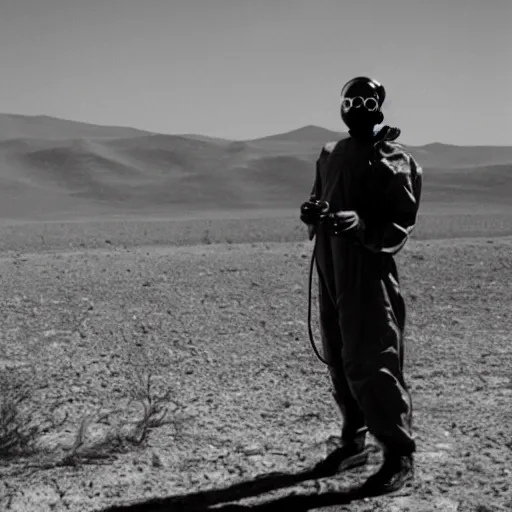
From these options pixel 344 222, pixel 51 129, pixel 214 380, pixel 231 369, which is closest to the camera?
pixel 344 222

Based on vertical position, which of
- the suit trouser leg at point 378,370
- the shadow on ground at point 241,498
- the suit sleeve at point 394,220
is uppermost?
the suit sleeve at point 394,220

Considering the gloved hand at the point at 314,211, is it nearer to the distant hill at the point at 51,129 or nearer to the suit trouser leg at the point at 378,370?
the suit trouser leg at the point at 378,370

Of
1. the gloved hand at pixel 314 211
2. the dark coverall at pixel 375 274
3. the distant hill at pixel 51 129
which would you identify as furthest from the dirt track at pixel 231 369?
the distant hill at pixel 51 129

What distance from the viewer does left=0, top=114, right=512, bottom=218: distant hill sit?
29.2 metres

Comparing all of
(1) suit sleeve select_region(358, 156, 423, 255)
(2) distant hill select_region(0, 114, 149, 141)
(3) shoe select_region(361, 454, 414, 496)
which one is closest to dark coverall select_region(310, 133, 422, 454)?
(1) suit sleeve select_region(358, 156, 423, 255)

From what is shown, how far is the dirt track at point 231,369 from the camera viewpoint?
12.4 feet

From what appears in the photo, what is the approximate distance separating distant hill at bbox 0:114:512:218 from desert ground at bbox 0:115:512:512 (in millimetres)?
15726

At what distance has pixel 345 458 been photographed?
391cm

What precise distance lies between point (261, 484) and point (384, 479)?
1.76 ft

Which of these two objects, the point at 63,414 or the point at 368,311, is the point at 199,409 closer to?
the point at 63,414

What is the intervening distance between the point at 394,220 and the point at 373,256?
0.18 m

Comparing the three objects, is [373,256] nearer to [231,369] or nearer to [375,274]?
[375,274]

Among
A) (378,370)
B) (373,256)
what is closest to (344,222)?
(373,256)

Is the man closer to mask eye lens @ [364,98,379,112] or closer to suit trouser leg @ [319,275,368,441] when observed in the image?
mask eye lens @ [364,98,379,112]
